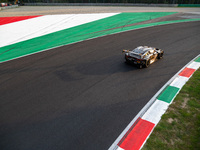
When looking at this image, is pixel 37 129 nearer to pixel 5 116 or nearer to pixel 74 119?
pixel 74 119

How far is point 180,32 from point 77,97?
1631 cm

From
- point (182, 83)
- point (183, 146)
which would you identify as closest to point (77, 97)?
point (183, 146)

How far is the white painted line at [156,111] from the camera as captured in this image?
608 cm

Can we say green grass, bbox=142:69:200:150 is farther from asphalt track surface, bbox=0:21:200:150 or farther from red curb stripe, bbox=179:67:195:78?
red curb stripe, bbox=179:67:195:78

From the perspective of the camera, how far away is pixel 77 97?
7.57 metres

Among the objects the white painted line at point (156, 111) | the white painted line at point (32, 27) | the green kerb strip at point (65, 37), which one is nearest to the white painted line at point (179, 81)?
the white painted line at point (156, 111)

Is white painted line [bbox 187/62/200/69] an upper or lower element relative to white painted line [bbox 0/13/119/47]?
lower

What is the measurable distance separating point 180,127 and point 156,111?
110cm

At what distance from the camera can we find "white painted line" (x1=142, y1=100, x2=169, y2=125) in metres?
6.08

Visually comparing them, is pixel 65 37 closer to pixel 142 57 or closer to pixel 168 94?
pixel 142 57

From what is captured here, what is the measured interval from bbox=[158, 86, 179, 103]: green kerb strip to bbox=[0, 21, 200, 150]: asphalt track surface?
0.48 meters

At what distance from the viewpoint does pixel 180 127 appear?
569 centimetres

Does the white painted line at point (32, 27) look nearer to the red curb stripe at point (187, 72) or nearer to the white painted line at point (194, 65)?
the red curb stripe at point (187, 72)

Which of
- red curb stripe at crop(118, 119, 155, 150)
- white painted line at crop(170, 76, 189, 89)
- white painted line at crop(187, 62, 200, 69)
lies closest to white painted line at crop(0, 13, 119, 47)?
red curb stripe at crop(118, 119, 155, 150)
